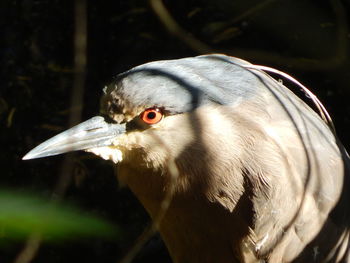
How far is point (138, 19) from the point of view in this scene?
3543 millimetres

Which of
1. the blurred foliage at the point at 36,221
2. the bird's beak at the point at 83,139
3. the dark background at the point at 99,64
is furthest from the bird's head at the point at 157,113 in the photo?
the dark background at the point at 99,64

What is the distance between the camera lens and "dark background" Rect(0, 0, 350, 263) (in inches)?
133

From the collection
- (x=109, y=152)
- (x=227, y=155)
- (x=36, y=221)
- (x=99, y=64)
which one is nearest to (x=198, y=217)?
(x=227, y=155)

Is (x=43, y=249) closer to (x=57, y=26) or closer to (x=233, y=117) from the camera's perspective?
(x=57, y=26)

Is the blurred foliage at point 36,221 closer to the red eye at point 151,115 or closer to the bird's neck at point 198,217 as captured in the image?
the bird's neck at point 198,217

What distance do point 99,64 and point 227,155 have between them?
1360 millimetres

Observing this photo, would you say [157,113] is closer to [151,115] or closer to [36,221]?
[151,115]

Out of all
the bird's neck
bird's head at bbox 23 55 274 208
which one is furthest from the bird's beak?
the bird's neck

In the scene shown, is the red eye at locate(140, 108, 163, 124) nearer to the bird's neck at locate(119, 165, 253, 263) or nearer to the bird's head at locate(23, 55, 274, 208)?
the bird's head at locate(23, 55, 274, 208)

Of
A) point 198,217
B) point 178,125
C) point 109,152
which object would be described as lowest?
point 198,217

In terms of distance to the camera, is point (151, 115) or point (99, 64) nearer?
point (151, 115)

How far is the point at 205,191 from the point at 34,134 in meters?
1.33

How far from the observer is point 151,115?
2273 millimetres

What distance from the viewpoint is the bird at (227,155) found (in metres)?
2.29
